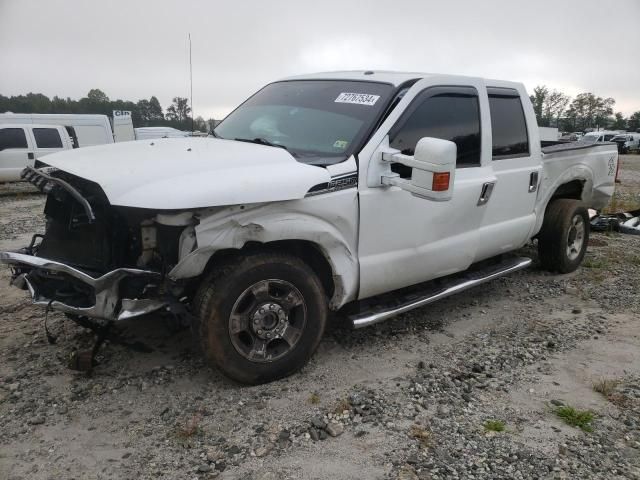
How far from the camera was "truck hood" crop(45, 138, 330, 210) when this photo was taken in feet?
8.49

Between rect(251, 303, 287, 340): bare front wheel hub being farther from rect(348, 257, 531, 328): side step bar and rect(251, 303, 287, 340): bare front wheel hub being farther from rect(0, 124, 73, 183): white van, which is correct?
rect(0, 124, 73, 183): white van

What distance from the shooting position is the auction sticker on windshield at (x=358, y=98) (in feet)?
11.7

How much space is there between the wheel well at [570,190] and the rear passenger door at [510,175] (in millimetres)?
924

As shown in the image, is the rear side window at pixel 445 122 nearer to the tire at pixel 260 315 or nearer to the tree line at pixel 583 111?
the tire at pixel 260 315

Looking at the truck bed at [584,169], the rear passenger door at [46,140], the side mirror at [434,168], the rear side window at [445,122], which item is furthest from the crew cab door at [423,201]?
the rear passenger door at [46,140]

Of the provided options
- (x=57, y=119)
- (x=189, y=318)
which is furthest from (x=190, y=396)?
(x=57, y=119)

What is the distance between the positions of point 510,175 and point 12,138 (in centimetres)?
1341

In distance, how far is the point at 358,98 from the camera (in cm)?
364

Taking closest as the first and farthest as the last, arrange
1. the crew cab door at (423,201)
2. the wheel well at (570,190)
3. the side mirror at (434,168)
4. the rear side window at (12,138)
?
the side mirror at (434,168)
the crew cab door at (423,201)
the wheel well at (570,190)
the rear side window at (12,138)

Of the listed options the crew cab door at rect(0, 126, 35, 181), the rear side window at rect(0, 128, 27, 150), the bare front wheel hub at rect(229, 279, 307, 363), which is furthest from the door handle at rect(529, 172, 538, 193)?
the rear side window at rect(0, 128, 27, 150)

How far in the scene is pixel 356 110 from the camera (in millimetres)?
3549

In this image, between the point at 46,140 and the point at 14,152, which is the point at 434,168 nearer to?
the point at 14,152

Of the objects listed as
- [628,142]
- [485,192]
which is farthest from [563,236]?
[628,142]

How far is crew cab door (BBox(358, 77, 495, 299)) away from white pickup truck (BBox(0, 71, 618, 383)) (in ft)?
0.04
